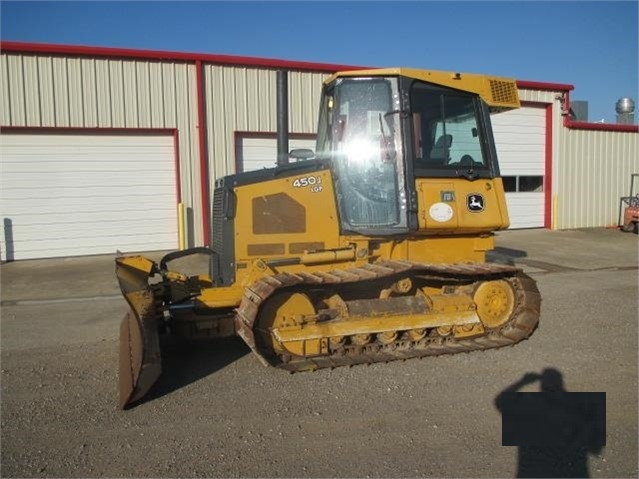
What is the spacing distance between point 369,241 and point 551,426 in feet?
7.89

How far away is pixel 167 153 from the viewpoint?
1295cm

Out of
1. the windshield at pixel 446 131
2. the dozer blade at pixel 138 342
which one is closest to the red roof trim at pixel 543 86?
the windshield at pixel 446 131

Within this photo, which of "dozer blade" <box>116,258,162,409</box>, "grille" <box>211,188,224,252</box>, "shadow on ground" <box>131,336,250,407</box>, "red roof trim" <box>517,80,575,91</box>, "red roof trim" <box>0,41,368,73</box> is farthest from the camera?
"red roof trim" <box>517,80,575,91</box>

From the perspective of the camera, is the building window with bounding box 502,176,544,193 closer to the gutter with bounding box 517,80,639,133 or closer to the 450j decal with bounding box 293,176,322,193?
the gutter with bounding box 517,80,639,133

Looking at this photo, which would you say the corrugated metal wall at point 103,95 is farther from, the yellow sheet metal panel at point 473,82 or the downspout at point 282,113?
the yellow sheet metal panel at point 473,82

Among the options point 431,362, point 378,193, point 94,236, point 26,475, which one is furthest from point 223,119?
point 26,475

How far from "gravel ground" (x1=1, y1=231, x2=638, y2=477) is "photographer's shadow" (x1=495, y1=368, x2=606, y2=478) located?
3.0 inches

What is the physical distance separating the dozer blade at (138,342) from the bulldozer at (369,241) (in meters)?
0.27

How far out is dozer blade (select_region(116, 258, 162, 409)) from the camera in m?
4.36

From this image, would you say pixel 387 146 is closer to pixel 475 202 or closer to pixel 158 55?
pixel 475 202

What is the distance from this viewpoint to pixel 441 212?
5531 mm

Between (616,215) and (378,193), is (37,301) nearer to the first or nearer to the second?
(378,193)

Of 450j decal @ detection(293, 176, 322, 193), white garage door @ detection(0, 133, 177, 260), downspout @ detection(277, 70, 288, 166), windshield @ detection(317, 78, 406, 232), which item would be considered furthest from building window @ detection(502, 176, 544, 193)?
450j decal @ detection(293, 176, 322, 193)

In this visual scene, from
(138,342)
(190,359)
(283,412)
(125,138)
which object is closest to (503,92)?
(283,412)
